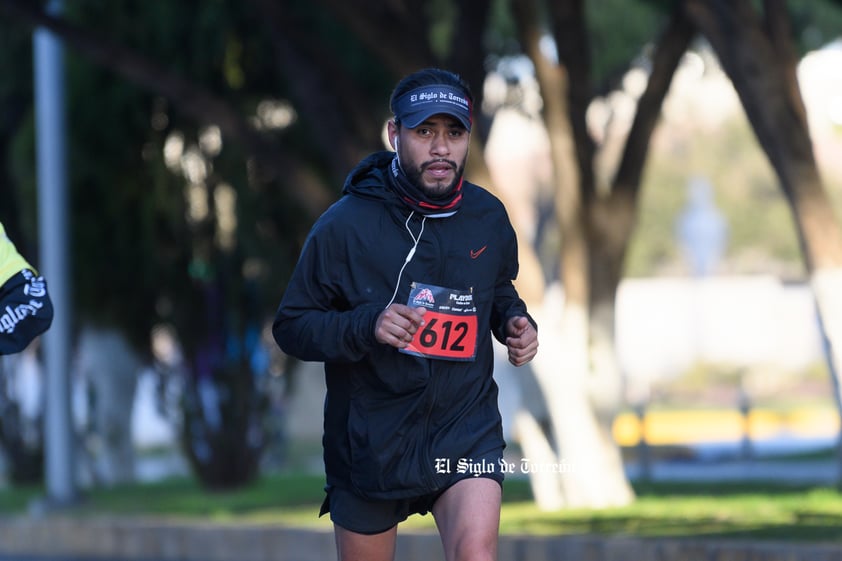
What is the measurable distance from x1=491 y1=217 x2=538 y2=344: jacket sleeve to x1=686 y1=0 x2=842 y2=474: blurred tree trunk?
5660 millimetres

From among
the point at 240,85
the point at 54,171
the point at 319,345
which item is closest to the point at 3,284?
the point at 319,345

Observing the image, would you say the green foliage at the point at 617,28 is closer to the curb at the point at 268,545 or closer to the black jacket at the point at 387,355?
the curb at the point at 268,545

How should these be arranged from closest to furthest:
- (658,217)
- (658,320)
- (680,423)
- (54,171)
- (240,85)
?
1. (54,171)
2. (240,85)
3. (680,423)
4. (658,320)
5. (658,217)

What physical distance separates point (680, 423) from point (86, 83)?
1595cm

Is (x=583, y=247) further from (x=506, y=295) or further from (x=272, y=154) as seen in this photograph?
(x=506, y=295)

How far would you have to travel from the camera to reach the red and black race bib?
482 centimetres

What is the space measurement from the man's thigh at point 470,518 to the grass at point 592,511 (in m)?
4.60

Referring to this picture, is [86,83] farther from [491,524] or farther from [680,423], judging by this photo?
[680,423]

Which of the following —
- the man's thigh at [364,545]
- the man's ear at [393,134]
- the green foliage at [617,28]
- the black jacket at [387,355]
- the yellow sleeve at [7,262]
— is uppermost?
the green foliage at [617,28]

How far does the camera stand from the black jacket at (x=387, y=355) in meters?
4.87

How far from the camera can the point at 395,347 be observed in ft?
15.7

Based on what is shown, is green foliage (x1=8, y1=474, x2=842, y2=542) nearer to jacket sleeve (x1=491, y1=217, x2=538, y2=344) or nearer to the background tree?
the background tree

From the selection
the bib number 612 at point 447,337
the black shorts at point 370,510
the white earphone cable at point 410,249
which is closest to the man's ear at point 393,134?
the white earphone cable at point 410,249

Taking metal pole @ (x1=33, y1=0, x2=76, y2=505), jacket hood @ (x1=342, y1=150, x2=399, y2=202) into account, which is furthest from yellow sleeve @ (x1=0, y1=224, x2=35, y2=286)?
metal pole @ (x1=33, y1=0, x2=76, y2=505)
